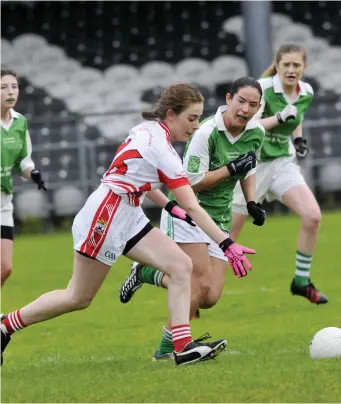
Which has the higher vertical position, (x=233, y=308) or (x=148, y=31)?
(x=148, y=31)

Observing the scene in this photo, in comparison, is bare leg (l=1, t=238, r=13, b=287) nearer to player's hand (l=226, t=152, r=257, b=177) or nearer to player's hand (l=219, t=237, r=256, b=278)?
player's hand (l=226, t=152, r=257, b=177)

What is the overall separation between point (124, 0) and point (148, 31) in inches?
30.2

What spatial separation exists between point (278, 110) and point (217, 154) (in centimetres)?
244

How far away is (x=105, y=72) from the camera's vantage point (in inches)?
856

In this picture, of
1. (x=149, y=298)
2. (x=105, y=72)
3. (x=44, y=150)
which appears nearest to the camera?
(x=149, y=298)

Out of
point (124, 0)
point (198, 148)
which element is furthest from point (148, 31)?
point (198, 148)

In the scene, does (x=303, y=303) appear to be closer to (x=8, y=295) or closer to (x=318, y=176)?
(x=8, y=295)

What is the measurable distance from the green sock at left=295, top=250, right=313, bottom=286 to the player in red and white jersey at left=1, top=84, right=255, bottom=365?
333 cm

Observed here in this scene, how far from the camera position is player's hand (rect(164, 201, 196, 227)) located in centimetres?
684

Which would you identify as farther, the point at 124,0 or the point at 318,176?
the point at 124,0

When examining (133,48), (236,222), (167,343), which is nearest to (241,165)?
(167,343)

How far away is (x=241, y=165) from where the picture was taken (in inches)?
293

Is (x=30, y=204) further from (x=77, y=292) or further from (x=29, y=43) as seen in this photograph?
(x=77, y=292)

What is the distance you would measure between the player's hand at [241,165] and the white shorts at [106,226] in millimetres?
854
